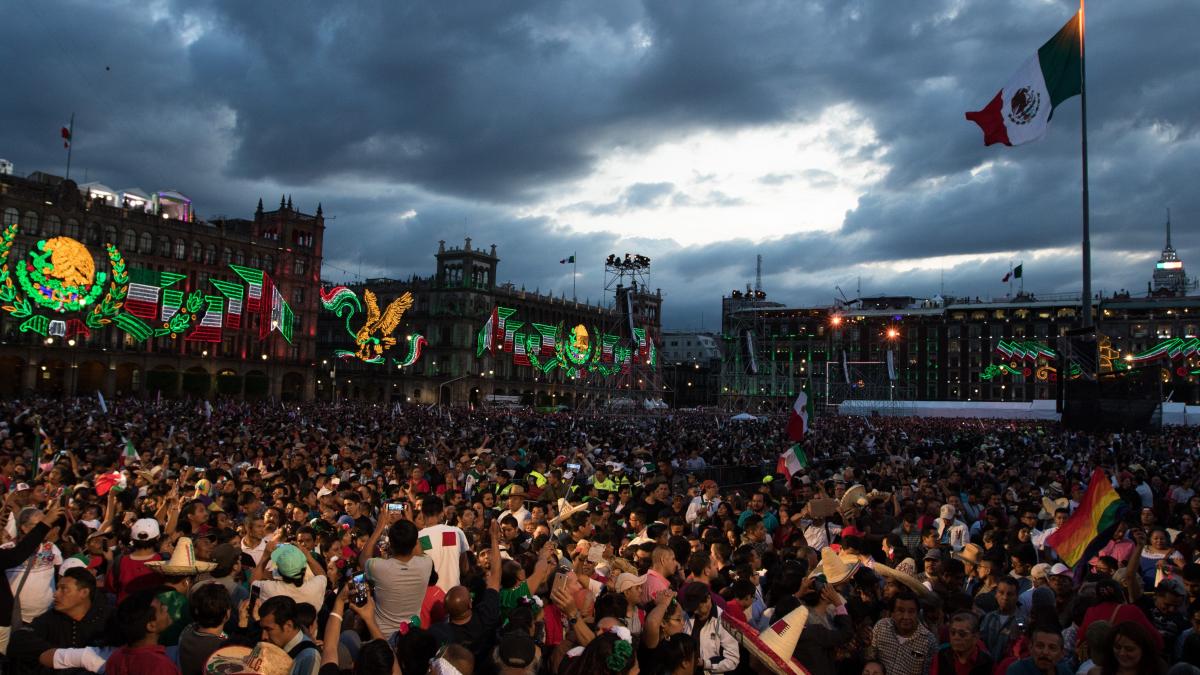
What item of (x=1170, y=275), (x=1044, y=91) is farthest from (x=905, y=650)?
(x=1170, y=275)

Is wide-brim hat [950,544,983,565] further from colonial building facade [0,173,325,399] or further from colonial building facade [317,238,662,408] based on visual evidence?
colonial building facade [317,238,662,408]

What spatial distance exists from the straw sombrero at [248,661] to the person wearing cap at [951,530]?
24.0 feet

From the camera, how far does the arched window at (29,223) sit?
2392 inches

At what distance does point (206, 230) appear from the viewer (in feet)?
241

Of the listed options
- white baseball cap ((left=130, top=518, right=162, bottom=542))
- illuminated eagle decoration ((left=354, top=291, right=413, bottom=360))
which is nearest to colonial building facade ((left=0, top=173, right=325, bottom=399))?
illuminated eagle decoration ((left=354, top=291, right=413, bottom=360))

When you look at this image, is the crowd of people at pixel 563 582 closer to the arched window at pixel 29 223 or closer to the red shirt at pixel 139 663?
the red shirt at pixel 139 663

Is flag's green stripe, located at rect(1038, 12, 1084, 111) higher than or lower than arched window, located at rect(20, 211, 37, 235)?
lower

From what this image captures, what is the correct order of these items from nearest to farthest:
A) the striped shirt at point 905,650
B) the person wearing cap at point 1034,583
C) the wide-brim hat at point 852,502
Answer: the striped shirt at point 905,650 < the person wearing cap at point 1034,583 < the wide-brim hat at point 852,502

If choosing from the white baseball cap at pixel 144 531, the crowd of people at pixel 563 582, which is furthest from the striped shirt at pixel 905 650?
the white baseball cap at pixel 144 531

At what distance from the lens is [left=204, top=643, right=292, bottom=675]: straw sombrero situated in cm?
416

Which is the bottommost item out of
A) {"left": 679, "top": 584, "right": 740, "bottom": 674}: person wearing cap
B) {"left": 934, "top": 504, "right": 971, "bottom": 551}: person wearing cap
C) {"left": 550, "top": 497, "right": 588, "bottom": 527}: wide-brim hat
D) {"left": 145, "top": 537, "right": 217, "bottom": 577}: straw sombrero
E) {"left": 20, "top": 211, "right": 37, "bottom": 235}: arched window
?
{"left": 934, "top": 504, "right": 971, "bottom": 551}: person wearing cap

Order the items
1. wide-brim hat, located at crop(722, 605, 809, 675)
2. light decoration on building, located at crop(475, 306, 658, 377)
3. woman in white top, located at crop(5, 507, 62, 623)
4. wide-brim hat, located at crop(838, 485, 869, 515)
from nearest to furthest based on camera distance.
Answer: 1. wide-brim hat, located at crop(722, 605, 809, 675)
2. woman in white top, located at crop(5, 507, 62, 623)
3. wide-brim hat, located at crop(838, 485, 869, 515)
4. light decoration on building, located at crop(475, 306, 658, 377)

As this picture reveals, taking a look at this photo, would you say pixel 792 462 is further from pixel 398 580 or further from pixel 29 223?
pixel 29 223

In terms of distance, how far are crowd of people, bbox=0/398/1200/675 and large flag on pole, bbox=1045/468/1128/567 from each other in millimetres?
232
